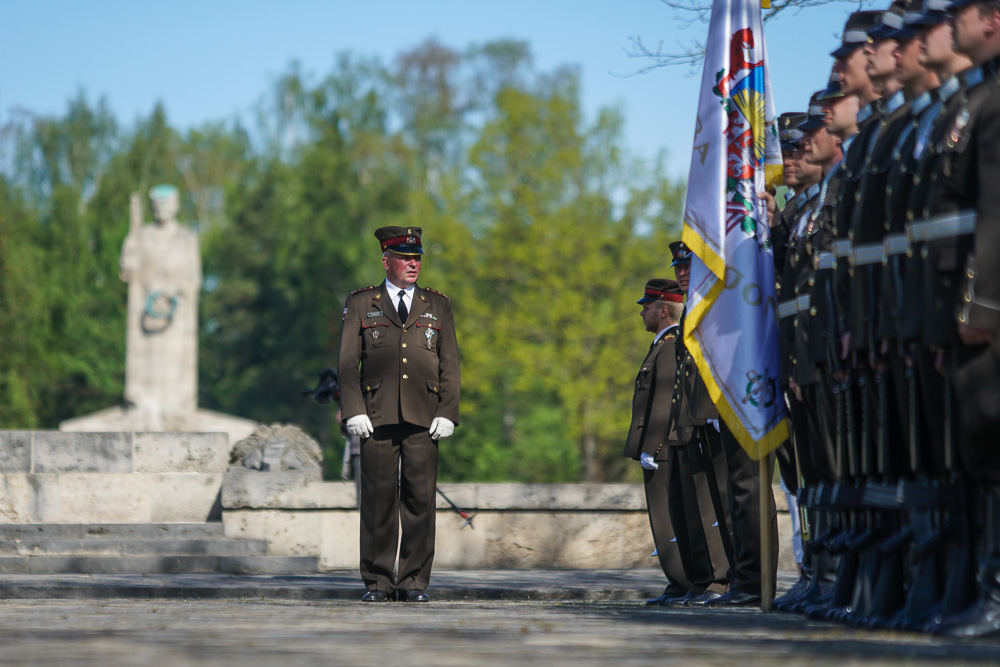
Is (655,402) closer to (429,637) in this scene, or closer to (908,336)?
(908,336)

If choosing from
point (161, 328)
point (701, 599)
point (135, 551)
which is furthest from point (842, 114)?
point (161, 328)

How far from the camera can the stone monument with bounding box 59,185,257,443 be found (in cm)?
2234

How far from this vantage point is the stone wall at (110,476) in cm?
1354

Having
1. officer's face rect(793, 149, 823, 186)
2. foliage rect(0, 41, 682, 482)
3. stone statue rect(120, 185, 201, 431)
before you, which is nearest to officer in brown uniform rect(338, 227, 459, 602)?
officer's face rect(793, 149, 823, 186)

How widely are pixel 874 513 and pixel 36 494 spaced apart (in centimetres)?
995

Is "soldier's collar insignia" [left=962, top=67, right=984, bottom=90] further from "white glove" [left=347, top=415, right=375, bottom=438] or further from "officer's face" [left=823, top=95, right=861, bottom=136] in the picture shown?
"white glove" [left=347, top=415, right=375, bottom=438]

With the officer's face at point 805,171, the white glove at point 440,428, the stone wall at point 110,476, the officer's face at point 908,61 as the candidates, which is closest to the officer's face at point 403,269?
the white glove at point 440,428

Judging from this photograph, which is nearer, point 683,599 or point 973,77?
point 973,77

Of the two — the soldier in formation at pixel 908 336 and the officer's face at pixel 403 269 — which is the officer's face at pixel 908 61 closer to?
the soldier in formation at pixel 908 336

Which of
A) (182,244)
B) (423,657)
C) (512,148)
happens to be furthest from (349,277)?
(423,657)

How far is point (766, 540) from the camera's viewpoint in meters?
6.55

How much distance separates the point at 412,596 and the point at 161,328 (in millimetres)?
15939

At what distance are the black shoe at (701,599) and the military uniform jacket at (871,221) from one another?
233cm

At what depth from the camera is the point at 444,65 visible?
48.6 m
